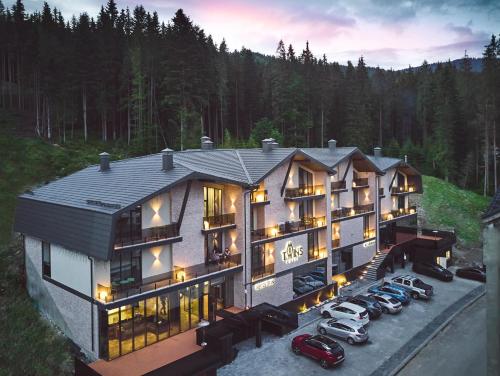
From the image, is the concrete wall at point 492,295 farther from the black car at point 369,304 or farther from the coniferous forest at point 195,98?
the coniferous forest at point 195,98

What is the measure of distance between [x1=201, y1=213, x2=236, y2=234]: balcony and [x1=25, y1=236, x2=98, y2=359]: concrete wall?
27.8ft

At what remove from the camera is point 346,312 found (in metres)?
30.2

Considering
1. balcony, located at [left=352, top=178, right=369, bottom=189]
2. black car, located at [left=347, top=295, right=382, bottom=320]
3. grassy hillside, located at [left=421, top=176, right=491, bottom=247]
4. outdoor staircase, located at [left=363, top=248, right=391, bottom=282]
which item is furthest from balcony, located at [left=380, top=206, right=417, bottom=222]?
black car, located at [left=347, top=295, right=382, bottom=320]

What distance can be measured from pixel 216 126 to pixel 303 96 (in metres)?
17.5

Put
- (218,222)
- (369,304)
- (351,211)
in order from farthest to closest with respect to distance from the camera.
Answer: (351,211) < (369,304) < (218,222)

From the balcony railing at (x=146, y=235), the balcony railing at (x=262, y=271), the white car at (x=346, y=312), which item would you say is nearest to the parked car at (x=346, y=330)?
the white car at (x=346, y=312)

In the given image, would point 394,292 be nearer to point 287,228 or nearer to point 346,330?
point 346,330

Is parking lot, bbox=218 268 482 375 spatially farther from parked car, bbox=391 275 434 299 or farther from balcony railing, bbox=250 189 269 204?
balcony railing, bbox=250 189 269 204

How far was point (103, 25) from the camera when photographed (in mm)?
84438

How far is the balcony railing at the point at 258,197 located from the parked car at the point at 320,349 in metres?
11.0

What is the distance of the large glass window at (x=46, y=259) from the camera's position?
2728cm

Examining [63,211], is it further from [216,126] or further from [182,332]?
[216,126]

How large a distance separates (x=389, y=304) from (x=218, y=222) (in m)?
15.6

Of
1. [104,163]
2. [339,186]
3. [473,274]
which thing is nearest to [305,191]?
[339,186]
